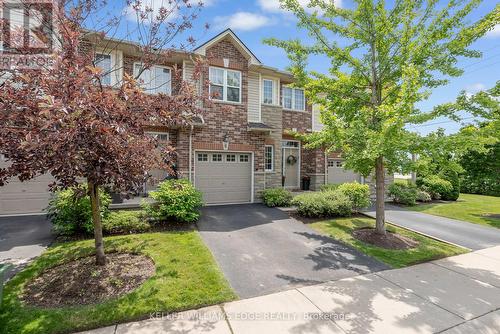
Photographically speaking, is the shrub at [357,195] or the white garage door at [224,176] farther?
the white garage door at [224,176]

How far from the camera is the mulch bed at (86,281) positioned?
14.0ft

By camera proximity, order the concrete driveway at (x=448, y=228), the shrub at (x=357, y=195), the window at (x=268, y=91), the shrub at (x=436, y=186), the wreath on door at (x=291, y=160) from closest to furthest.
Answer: the concrete driveway at (x=448, y=228)
the shrub at (x=357, y=195)
the window at (x=268, y=91)
the wreath on door at (x=291, y=160)
the shrub at (x=436, y=186)

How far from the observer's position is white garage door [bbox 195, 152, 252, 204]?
11.7m

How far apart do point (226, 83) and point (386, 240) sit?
916cm

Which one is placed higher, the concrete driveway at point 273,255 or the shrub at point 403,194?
the shrub at point 403,194

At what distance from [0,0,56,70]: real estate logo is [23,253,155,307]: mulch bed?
3.79m

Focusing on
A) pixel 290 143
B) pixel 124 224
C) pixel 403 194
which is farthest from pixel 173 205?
pixel 403 194

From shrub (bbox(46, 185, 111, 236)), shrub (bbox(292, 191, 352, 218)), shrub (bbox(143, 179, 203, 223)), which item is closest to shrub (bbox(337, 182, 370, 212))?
shrub (bbox(292, 191, 352, 218))

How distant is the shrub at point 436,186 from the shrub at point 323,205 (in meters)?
8.80

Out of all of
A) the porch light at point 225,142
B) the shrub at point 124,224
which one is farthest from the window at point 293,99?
the shrub at point 124,224

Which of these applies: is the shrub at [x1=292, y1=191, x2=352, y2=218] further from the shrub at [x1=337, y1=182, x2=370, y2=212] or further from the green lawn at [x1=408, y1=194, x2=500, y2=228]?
the green lawn at [x1=408, y1=194, x2=500, y2=228]

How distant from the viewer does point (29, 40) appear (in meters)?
5.06

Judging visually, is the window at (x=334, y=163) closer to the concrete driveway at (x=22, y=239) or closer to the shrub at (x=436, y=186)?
the shrub at (x=436, y=186)

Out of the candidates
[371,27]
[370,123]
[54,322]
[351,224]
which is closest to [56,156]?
[54,322]
